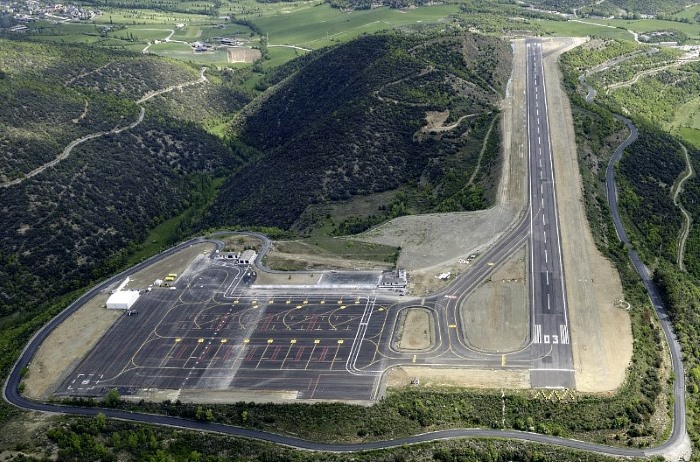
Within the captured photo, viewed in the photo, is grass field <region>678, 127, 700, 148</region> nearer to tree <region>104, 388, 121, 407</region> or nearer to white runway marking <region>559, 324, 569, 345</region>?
white runway marking <region>559, 324, 569, 345</region>

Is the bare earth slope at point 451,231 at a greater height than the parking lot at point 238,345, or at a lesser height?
greater

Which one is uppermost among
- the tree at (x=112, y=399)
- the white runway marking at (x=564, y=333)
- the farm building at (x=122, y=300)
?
the white runway marking at (x=564, y=333)

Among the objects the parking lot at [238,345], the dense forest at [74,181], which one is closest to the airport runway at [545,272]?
the parking lot at [238,345]

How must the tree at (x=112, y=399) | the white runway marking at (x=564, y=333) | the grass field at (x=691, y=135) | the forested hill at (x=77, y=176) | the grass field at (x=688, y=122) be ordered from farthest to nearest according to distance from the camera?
the grass field at (x=688, y=122) < the grass field at (x=691, y=135) < the forested hill at (x=77, y=176) < the white runway marking at (x=564, y=333) < the tree at (x=112, y=399)

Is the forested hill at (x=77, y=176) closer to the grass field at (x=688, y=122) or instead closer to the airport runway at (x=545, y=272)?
the airport runway at (x=545, y=272)

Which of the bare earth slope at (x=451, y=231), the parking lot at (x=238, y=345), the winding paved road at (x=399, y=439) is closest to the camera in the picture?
the winding paved road at (x=399, y=439)

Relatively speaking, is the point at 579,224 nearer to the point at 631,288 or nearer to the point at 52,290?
the point at 631,288

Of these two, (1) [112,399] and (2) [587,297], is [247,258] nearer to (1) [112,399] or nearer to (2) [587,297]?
(1) [112,399]
